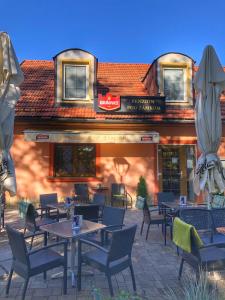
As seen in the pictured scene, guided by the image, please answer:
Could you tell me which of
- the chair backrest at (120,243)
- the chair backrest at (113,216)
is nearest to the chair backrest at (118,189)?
the chair backrest at (113,216)

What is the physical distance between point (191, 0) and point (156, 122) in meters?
4.55

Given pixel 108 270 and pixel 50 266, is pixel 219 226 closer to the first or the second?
pixel 108 270

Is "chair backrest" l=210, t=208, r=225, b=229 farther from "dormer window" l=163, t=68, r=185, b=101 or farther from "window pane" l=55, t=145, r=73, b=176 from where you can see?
"dormer window" l=163, t=68, r=185, b=101

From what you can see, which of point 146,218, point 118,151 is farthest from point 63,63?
point 146,218

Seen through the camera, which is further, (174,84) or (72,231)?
(174,84)

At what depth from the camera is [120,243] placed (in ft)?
13.2

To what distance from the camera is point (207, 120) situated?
6.03m

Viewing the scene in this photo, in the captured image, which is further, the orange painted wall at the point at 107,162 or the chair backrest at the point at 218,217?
the orange painted wall at the point at 107,162

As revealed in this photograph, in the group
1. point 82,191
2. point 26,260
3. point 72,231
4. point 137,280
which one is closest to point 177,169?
point 82,191

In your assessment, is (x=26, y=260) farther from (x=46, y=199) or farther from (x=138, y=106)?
(x=138, y=106)

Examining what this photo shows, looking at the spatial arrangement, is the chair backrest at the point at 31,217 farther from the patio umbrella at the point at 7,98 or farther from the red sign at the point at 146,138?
the red sign at the point at 146,138

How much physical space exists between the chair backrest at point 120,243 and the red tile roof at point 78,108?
25.3ft

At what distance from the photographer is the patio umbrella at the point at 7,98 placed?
5.19m

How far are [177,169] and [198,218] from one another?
23.6 feet
